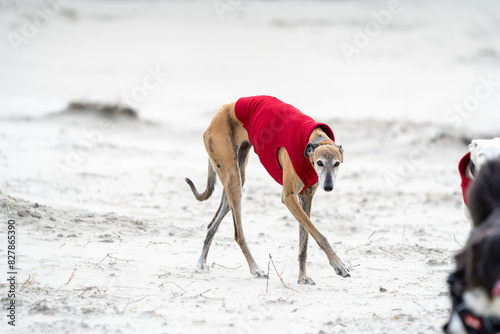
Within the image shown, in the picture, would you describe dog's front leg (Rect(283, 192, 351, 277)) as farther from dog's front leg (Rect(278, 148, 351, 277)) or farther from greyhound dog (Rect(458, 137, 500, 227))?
greyhound dog (Rect(458, 137, 500, 227))

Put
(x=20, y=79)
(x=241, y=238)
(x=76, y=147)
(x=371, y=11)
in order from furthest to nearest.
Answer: (x=371, y=11) < (x=20, y=79) < (x=76, y=147) < (x=241, y=238)

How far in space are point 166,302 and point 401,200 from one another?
5.70 metres

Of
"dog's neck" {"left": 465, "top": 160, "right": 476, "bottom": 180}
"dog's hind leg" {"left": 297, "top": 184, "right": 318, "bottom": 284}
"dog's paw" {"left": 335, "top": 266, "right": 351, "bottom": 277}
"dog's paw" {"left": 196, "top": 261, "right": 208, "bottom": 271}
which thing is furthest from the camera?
"dog's paw" {"left": 196, "top": 261, "right": 208, "bottom": 271}

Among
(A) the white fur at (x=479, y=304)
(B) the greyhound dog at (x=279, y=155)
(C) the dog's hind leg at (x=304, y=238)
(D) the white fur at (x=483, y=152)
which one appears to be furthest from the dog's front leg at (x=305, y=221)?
(A) the white fur at (x=479, y=304)

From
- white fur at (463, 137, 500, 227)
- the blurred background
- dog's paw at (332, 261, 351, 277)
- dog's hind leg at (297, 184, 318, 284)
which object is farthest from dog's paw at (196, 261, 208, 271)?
the blurred background

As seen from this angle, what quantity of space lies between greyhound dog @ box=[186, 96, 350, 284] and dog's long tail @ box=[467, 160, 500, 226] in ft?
6.84

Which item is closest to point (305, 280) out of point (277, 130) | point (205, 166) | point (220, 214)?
point (220, 214)

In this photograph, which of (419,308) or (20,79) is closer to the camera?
(419,308)

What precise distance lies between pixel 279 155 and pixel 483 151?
2.22m

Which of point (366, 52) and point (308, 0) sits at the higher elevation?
point (308, 0)

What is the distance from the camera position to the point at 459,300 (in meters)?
2.80

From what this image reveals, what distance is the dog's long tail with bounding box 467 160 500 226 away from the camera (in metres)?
2.84

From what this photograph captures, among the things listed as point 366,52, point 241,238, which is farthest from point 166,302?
point 366,52

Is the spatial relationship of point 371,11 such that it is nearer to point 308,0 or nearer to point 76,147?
point 308,0
